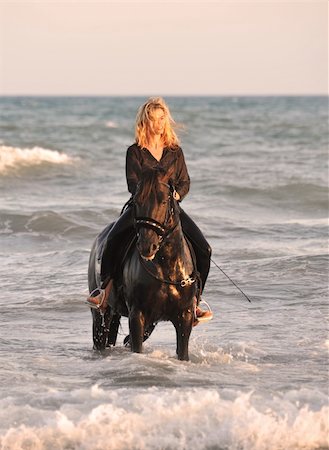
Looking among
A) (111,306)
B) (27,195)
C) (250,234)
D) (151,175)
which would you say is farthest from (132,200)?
(27,195)

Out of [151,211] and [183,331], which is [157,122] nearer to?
[151,211]

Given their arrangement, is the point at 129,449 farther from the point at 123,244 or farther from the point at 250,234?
the point at 250,234

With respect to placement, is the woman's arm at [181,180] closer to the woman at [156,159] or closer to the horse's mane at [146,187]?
the woman at [156,159]

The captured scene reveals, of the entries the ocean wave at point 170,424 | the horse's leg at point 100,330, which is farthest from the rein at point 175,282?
the horse's leg at point 100,330

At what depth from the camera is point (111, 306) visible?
899 centimetres

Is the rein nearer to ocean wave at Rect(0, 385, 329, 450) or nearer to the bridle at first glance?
the bridle

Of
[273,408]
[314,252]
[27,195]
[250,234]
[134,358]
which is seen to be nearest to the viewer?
[273,408]

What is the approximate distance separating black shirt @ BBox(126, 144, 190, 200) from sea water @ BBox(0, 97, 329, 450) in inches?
13.7

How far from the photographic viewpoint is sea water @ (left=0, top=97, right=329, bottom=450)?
7039 mm

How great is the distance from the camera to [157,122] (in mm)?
8273

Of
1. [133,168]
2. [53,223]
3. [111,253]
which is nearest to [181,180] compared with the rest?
[133,168]

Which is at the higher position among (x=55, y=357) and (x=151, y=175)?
(x=151, y=175)

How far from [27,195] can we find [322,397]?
17.4 metres

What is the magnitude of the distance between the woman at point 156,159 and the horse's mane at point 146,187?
275 millimetres
